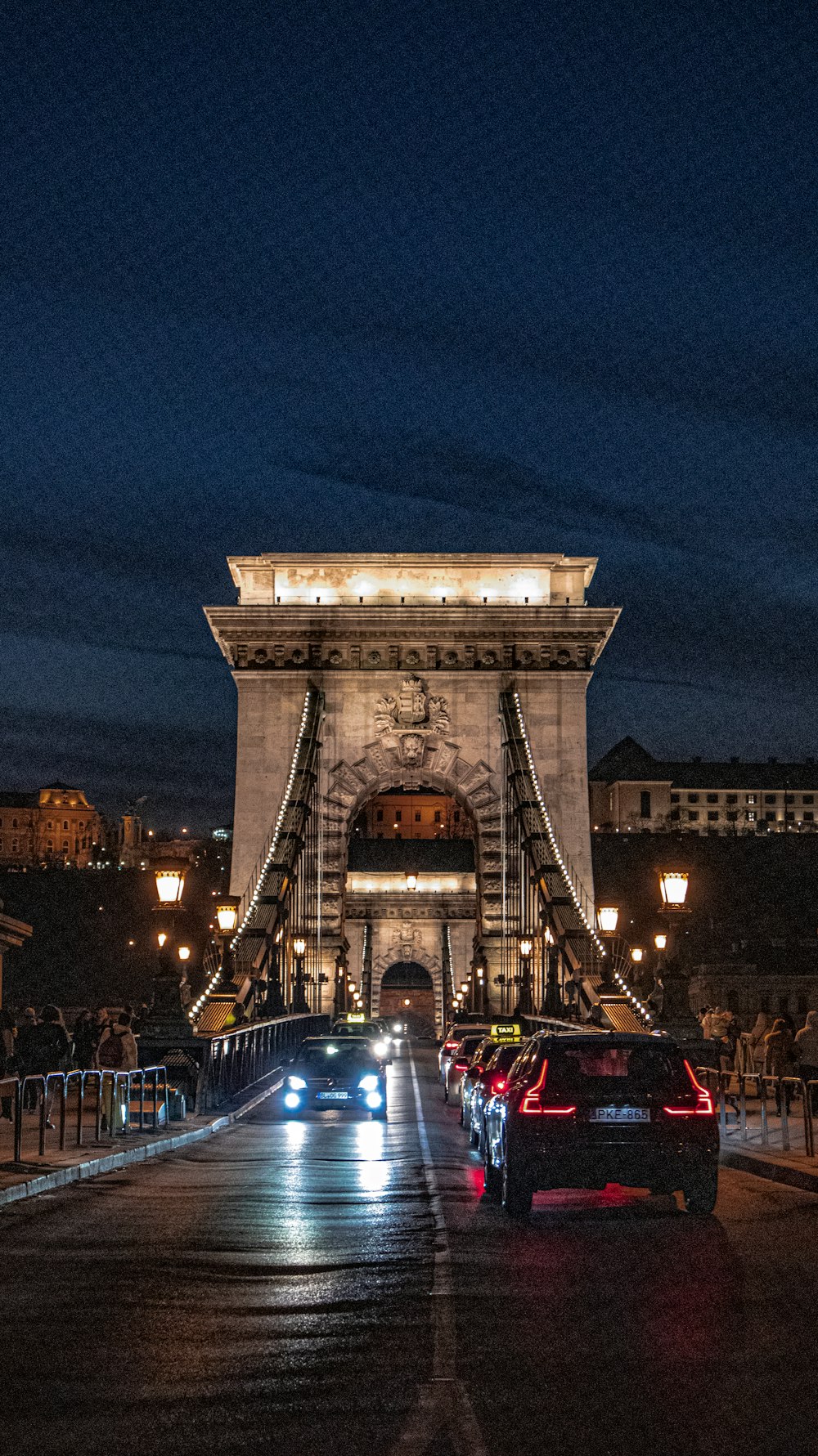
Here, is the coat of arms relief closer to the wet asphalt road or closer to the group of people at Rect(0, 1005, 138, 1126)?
the group of people at Rect(0, 1005, 138, 1126)

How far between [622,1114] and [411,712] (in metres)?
46.6

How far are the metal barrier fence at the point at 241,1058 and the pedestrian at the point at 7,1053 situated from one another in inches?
115

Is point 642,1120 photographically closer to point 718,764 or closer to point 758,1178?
point 758,1178

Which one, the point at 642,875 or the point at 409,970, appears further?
the point at 409,970

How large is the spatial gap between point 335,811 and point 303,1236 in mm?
48725

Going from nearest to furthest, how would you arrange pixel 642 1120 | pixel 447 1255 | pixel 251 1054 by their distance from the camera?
pixel 447 1255 → pixel 642 1120 → pixel 251 1054

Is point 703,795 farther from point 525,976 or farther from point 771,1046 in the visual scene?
point 771,1046

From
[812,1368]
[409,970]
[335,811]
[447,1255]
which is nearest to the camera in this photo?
[812,1368]

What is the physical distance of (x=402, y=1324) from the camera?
938cm

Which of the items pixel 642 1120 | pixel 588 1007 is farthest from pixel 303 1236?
pixel 588 1007

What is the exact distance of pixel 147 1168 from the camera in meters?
19.2

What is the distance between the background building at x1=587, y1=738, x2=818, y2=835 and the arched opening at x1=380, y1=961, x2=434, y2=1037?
53.2 metres

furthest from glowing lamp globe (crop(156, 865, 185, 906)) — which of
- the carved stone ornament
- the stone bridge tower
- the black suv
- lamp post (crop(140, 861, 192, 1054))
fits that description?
the carved stone ornament

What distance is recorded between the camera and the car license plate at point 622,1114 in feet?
48.2
